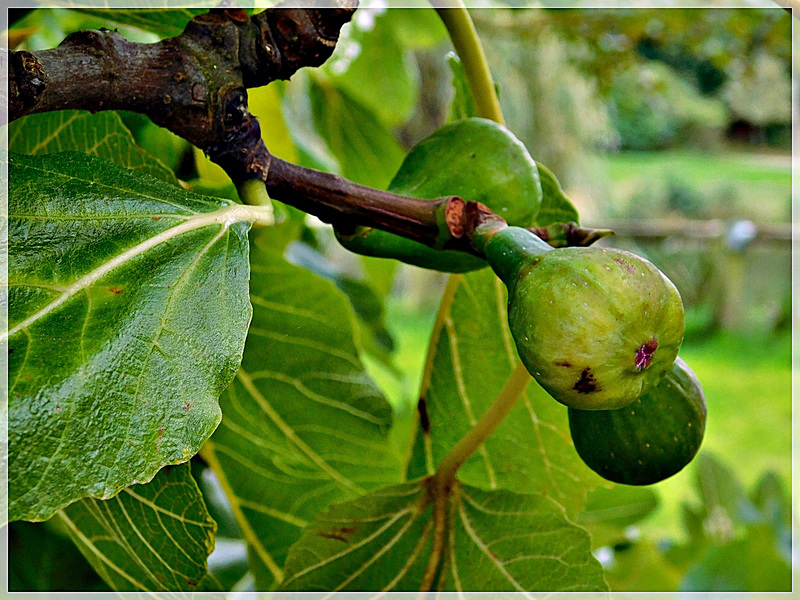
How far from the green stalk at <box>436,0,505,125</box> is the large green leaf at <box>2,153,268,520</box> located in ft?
0.77

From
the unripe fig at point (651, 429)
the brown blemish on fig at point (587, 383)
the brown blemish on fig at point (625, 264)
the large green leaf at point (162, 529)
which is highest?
the brown blemish on fig at point (625, 264)

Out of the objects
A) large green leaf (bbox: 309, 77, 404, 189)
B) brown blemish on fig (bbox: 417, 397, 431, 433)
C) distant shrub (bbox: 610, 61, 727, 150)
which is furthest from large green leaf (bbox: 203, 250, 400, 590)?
distant shrub (bbox: 610, 61, 727, 150)

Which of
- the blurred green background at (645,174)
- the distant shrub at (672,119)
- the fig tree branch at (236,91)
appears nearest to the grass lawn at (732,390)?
the blurred green background at (645,174)

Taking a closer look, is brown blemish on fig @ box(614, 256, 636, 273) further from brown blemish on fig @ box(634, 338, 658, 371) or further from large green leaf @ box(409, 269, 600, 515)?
large green leaf @ box(409, 269, 600, 515)

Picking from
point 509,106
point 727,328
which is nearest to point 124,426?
point 509,106

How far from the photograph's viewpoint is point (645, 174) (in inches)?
414

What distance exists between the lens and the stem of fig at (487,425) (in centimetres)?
56

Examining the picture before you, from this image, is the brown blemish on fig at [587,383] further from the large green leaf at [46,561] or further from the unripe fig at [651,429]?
the large green leaf at [46,561]

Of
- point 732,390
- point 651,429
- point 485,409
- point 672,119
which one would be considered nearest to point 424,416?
point 485,409

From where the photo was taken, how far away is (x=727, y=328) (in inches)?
248

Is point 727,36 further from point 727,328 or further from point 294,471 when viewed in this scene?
point 294,471

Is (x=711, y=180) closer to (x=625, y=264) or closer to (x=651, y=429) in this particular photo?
(x=651, y=429)

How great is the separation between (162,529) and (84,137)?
0.28m

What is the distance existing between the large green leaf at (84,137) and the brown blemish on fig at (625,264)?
0.32 m
